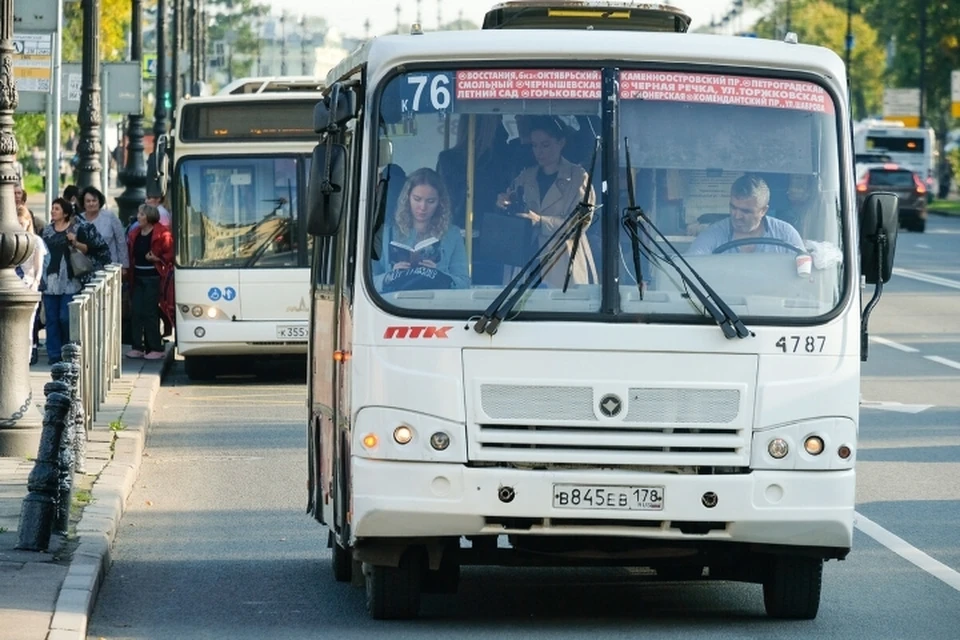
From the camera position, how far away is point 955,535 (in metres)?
11.3

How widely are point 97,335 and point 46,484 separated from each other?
6.10 m

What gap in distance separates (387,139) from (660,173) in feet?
3.54

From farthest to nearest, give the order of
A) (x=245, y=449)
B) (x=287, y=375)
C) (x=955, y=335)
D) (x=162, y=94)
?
(x=162, y=94), (x=955, y=335), (x=287, y=375), (x=245, y=449)

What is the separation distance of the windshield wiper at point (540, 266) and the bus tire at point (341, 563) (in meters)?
1.91

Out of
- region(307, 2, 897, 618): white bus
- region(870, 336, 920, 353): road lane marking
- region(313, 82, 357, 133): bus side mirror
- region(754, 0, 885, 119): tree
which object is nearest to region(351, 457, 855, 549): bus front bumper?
region(307, 2, 897, 618): white bus

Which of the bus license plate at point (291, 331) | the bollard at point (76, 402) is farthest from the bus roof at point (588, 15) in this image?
the bus license plate at point (291, 331)

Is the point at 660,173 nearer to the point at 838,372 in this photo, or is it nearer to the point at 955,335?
the point at 838,372

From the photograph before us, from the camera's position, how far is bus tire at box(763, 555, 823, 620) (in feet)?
28.6

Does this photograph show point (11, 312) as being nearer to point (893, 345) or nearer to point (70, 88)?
point (70, 88)

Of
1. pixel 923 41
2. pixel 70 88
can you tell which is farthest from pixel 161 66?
pixel 923 41

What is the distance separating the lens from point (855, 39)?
375 ft

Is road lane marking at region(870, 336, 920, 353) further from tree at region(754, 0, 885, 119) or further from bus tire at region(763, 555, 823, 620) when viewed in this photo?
tree at region(754, 0, 885, 119)

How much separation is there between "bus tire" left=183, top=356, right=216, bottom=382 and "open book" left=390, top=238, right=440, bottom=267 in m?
13.2

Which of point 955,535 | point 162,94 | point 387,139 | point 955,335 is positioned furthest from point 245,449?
point 162,94
